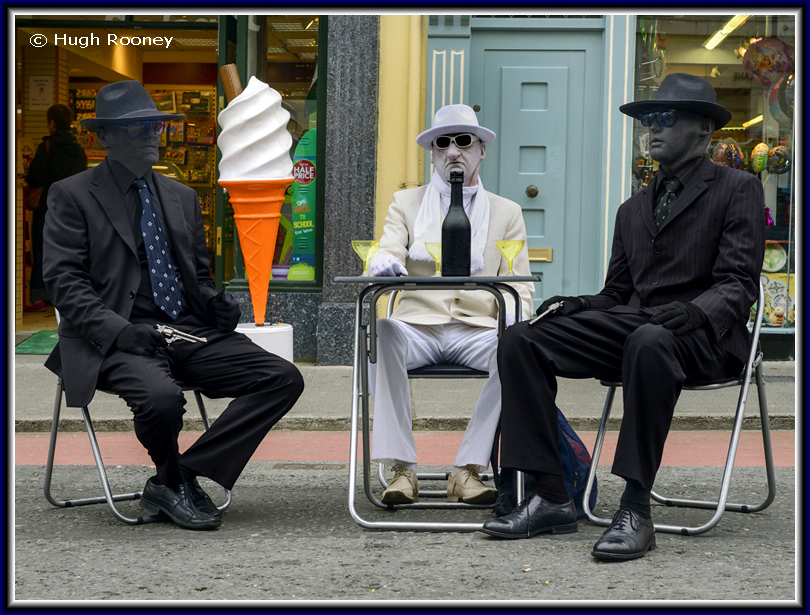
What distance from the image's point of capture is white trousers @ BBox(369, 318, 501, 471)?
4.11 m

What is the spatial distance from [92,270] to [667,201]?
7.88ft

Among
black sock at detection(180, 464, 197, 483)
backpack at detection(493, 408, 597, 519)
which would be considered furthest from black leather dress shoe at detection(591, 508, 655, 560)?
black sock at detection(180, 464, 197, 483)

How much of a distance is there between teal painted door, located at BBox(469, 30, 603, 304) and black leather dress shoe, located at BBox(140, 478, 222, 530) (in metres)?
5.17

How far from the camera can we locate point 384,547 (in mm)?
3582

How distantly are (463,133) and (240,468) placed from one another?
1794 mm

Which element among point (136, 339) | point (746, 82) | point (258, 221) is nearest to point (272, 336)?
point (258, 221)

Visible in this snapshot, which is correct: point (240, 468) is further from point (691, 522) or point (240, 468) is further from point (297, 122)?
point (297, 122)

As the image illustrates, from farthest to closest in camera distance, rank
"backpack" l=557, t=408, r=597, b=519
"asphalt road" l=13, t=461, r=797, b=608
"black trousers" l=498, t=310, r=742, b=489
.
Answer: "backpack" l=557, t=408, r=597, b=519 → "black trousers" l=498, t=310, r=742, b=489 → "asphalt road" l=13, t=461, r=797, b=608

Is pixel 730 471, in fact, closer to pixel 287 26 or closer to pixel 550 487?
pixel 550 487

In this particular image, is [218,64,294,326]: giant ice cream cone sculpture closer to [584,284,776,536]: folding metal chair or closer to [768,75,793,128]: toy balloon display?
[584,284,776,536]: folding metal chair

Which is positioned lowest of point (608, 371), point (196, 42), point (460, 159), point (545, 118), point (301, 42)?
point (608, 371)

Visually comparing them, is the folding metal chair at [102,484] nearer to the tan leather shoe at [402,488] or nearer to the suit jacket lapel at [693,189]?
the tan leather shoe at [402,488]

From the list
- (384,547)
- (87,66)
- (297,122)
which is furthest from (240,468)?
(87,66)

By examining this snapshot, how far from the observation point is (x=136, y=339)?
151 inches
